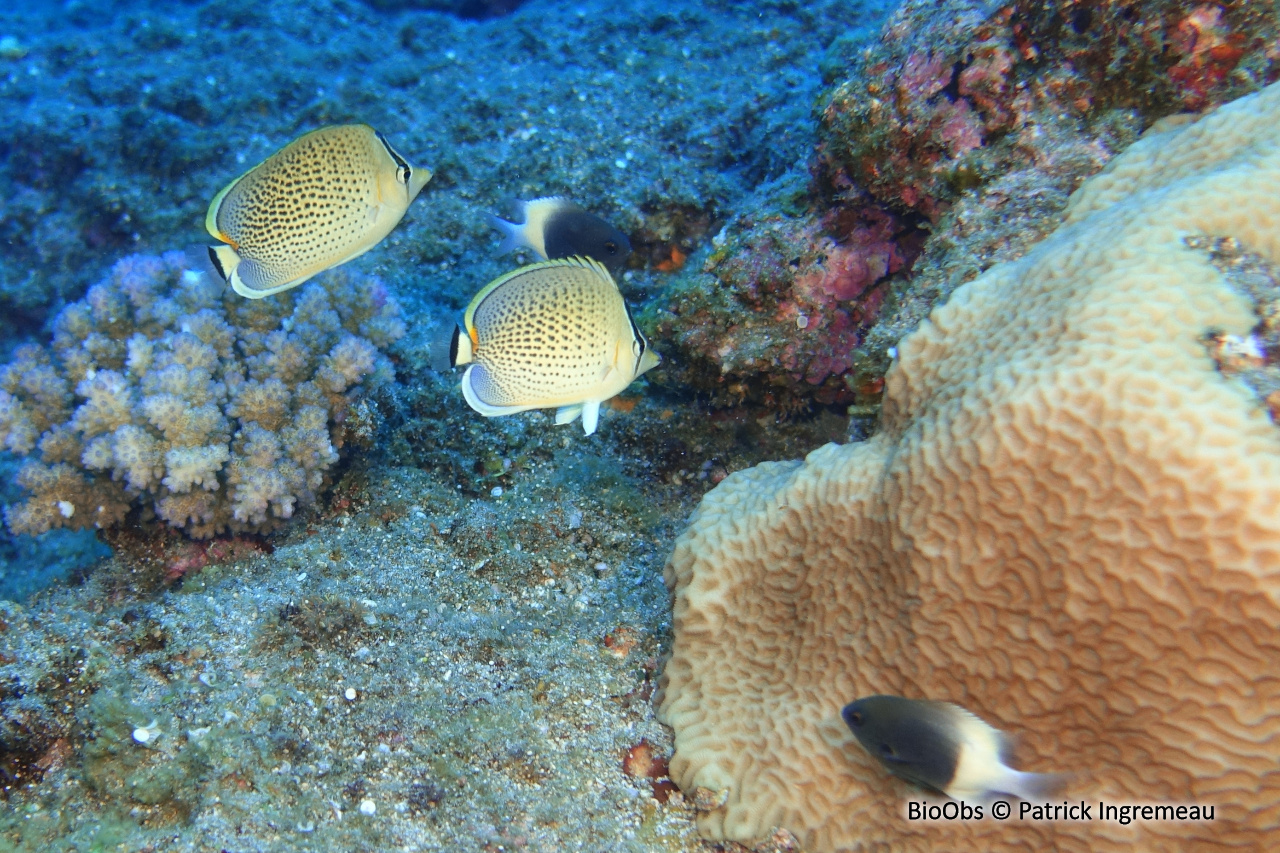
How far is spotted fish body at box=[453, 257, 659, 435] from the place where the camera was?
2496 millimetres

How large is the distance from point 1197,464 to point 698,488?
2.92 m

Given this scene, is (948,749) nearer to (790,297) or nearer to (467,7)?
(790,297)

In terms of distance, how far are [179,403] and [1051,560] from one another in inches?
148

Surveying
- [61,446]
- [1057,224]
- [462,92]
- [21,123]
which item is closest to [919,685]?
[1057,224]

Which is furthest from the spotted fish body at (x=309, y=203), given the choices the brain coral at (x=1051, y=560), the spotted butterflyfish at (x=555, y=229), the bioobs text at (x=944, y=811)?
the bioobs text at (x=944, y=811)

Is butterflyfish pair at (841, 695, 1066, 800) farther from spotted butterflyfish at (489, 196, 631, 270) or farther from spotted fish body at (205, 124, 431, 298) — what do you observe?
spotted butterflyfish at (489, 196, 631, 270)

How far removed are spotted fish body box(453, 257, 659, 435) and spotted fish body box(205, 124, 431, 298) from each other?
634 mm

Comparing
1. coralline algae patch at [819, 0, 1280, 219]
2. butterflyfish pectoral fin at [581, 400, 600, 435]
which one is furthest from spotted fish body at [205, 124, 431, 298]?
coralline algae patch at [819, 0, 1280, 219]

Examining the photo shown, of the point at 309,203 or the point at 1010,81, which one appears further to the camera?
the point at 1010,81

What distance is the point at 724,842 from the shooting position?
253 cm

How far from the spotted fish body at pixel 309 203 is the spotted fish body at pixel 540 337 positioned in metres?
0.63

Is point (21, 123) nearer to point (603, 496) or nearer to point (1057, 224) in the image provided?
point (603, 496)

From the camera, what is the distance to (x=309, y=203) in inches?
107

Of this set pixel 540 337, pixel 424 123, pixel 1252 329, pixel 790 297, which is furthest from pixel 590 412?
pixel 424 123
